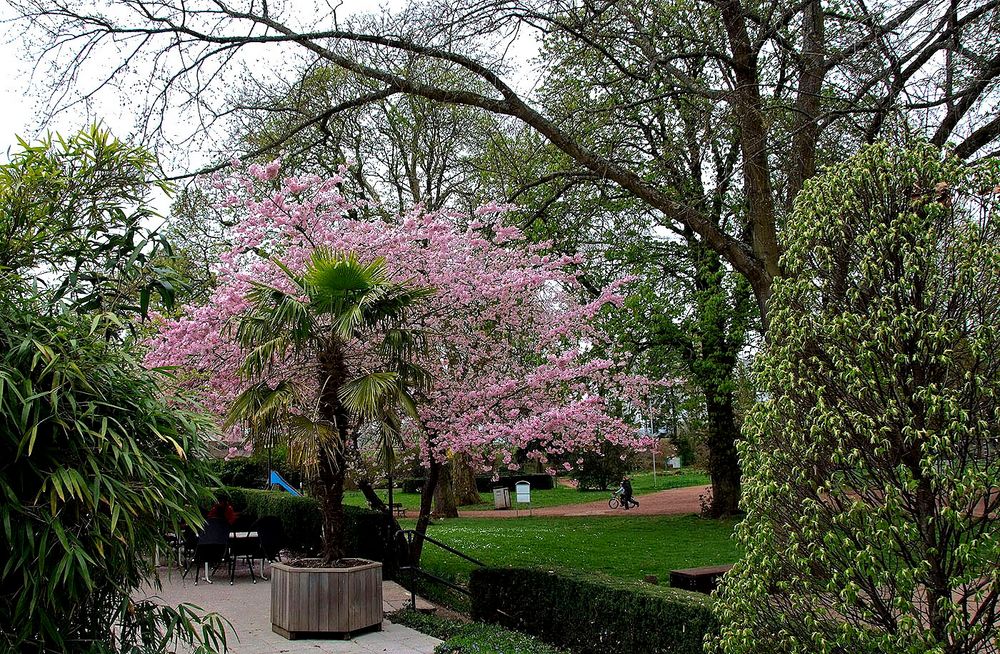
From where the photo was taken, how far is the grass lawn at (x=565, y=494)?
28016 millimetres

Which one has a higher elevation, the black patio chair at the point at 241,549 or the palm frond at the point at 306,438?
the palm frond at the point at 306,438

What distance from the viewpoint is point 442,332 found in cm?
895

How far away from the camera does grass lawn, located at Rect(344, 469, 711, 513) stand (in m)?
28.0

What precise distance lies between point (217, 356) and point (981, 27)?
8.07m

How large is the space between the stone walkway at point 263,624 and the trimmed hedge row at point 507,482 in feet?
76.8

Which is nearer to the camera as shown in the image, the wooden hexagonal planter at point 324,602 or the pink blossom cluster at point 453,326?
the wooden hexagonal planter at point 324,602

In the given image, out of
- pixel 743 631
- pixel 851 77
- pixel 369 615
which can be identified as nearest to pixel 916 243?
pixel 743 631

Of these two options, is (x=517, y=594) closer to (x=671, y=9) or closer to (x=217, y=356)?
(x=217, y=356)

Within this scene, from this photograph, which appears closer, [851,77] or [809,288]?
[809,288]

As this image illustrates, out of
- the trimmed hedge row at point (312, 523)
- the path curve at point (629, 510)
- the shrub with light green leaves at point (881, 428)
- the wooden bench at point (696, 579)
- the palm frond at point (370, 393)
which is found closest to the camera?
the shrub with light green leaves at point (881, 428)

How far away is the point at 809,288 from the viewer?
353 cm

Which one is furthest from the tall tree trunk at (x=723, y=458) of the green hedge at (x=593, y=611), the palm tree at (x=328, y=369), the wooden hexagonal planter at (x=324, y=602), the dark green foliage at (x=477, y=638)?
the wooden hexagonal planter at (x=324, y=602)

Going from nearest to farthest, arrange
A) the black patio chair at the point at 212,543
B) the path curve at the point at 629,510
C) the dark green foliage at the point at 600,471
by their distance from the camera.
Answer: the black patio chair at the point at 212,543, the path curve at the point at 629,510, the dark green foliage at the point at 600,471

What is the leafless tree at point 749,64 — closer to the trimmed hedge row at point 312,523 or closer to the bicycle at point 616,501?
the trimmed hedge row at point 312,523
